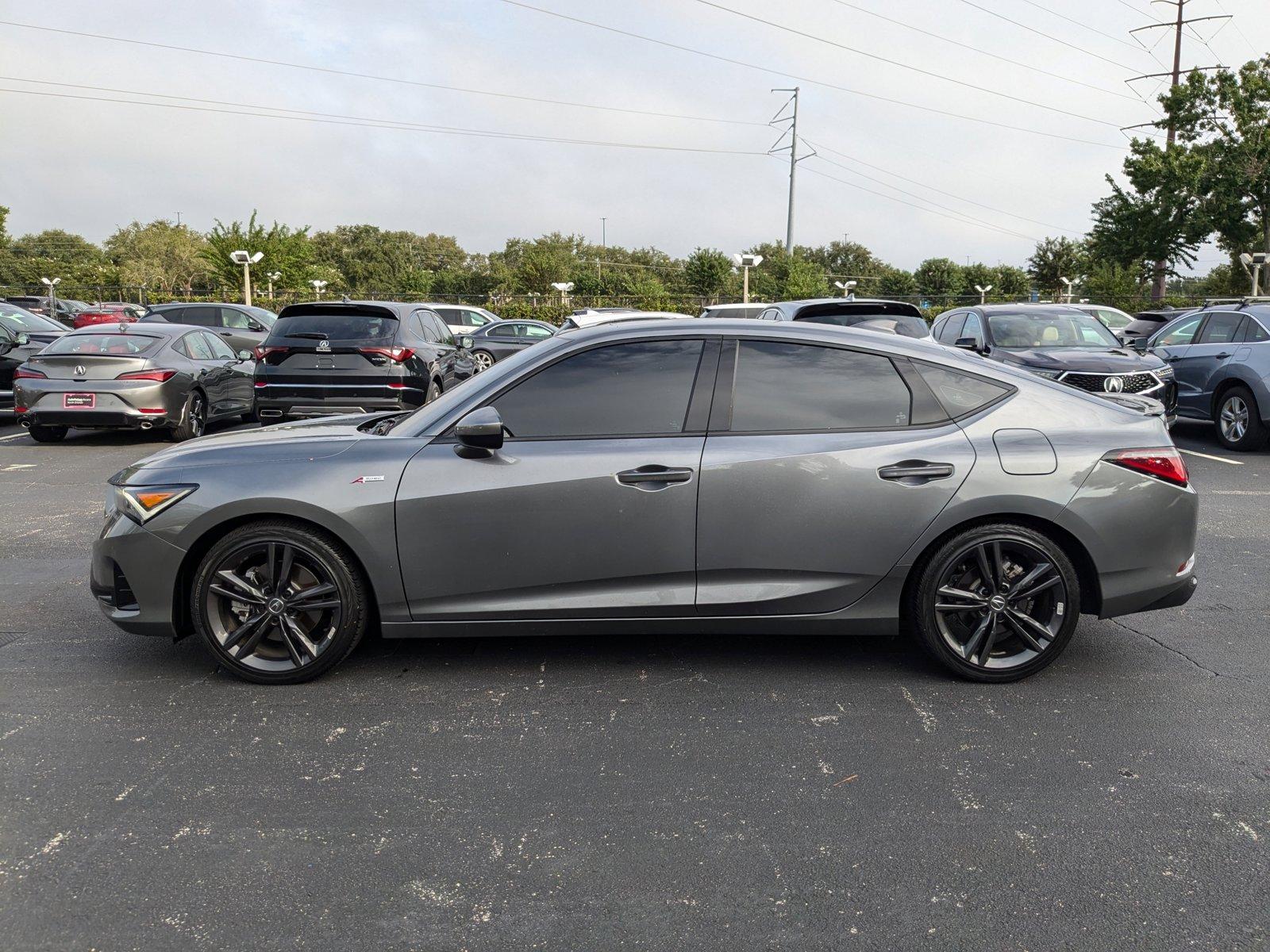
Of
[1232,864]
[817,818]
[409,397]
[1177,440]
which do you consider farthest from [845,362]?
[1177,440]

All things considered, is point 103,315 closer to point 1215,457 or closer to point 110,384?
point 110,384

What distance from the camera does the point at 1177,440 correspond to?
1352 cm

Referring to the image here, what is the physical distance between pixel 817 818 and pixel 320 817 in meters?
1.57

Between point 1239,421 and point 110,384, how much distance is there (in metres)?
13.2

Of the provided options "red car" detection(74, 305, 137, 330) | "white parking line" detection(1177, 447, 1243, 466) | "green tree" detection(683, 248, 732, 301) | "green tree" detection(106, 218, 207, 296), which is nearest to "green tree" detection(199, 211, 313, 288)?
"red car" detection(74, 305, 137, 330)

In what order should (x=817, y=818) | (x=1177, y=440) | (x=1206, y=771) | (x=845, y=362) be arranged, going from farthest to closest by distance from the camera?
1. (x=1177, y=440)
2. (x=845, y=362)
3. (x=1206, y=771)
4. (x=817, y=818)

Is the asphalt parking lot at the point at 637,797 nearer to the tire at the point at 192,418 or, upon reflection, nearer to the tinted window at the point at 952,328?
the tire at the point at 192,418

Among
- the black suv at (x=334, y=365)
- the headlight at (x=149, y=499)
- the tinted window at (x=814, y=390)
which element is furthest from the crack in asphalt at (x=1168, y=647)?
the black suv at (x=334, y=365)

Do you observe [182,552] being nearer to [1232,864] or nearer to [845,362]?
[845,362]

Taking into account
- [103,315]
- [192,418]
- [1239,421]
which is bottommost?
[192,418]

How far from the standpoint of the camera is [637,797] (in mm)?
3463

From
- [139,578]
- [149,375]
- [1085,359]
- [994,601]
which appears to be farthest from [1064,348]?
[139,578]

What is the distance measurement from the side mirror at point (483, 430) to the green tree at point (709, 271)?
2021 inches

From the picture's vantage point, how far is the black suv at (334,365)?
11844 mm
